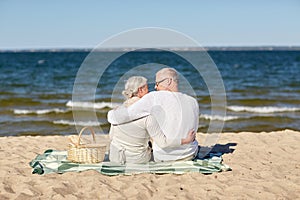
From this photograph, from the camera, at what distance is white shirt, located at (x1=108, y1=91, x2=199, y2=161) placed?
5.29 metres

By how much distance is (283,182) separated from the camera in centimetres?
521

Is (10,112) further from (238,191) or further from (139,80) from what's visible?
(238,191)

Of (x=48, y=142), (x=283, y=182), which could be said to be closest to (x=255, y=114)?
(x=48, y=142)

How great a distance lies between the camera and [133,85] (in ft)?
18.3

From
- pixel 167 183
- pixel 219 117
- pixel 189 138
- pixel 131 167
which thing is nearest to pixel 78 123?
pixel 219 117

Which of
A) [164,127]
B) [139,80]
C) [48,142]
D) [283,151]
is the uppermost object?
[139,80]

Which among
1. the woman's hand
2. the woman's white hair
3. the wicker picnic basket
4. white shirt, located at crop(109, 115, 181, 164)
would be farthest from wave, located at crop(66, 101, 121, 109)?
the woman's hand

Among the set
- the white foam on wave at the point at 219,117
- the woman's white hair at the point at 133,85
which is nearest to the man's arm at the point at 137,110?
the woman's white hair at the point at 133,85

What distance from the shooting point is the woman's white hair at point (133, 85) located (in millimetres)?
5559

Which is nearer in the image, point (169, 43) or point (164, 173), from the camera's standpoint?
point (164, 173)

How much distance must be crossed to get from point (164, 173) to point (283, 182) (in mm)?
1543

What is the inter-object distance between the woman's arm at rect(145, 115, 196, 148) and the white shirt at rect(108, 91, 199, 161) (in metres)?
0.05

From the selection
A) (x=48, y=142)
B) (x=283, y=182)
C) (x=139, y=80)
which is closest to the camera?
(x=283, y=182)

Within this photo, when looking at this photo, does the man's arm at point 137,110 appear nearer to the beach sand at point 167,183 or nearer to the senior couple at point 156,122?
the senior couple at point 156,122
